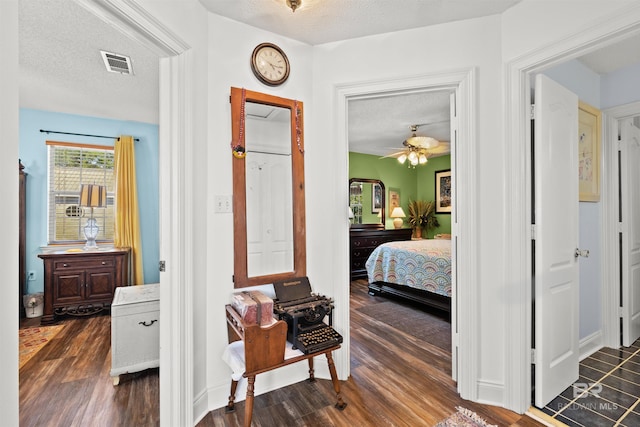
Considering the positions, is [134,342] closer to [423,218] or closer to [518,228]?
[518,228]

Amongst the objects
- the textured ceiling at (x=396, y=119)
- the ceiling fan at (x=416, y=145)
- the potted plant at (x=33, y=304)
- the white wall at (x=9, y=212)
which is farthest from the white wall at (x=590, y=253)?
the potted plant at (x=33, y=304)

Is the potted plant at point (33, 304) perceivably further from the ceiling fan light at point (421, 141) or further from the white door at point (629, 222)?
the white door at point (629, 222)

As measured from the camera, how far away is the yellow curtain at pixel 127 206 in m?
3.80

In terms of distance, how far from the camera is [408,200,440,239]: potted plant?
6480 millimetres

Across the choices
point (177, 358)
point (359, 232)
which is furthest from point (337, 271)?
point (359, 232)

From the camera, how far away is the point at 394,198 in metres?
6.57

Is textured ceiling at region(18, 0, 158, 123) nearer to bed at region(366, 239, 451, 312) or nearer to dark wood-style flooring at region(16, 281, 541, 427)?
dark wood-style flooring at region(16, 281, 541, 427)

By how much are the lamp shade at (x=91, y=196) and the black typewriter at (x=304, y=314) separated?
2907 millimetres

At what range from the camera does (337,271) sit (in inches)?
86.0

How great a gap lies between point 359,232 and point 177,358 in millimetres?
4215

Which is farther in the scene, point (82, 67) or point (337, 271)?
point (82, 67)

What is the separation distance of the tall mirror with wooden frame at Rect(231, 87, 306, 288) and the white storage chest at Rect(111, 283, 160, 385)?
33.4 inches

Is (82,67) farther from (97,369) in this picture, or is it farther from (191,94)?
(97,369)

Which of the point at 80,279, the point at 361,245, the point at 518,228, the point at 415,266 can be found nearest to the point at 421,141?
the point at 415,266
